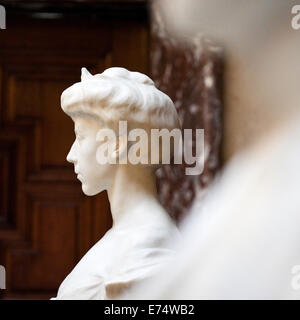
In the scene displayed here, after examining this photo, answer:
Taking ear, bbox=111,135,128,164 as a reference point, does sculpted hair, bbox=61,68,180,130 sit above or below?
above

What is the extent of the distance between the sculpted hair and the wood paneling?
35.6 inches

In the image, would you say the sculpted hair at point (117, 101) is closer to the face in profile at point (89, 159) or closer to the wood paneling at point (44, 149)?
the face in profile at point (89, 159)

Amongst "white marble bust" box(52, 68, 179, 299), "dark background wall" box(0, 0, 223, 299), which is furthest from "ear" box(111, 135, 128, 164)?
"dark background wall" box(0, 0, 223, 299)

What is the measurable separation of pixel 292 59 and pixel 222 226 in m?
0.46

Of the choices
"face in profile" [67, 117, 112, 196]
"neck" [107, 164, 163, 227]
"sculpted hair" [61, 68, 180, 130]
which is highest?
"sculpted hair" [61, 68, 180, 130]

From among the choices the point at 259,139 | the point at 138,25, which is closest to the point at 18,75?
the point at 138,25

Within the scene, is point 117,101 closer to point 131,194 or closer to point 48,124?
point 131,194

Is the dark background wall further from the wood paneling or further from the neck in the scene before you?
the neck

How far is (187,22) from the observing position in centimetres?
167

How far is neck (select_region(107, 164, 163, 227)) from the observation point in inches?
41.4

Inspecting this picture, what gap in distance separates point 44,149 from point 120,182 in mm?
916

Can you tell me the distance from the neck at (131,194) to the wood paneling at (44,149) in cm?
87

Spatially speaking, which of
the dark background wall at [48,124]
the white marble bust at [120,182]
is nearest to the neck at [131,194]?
the white marble bust at [120,182]
